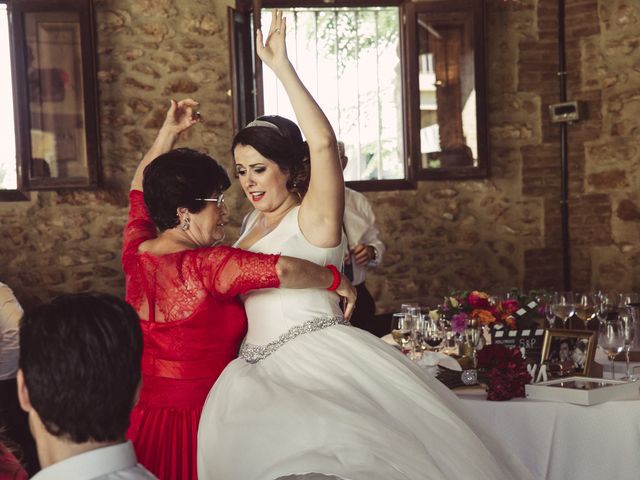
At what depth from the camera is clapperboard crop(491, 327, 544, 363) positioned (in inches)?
124

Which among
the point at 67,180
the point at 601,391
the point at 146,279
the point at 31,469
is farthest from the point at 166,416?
the point at 67,180

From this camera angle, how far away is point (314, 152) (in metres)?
2.24

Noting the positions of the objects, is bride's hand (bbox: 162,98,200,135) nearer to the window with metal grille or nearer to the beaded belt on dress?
the beaded belt on dress

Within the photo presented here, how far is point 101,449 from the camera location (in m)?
1.33

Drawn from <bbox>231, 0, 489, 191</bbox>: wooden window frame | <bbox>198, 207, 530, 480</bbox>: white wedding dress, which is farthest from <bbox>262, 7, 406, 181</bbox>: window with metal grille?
<bbox>198, 207, 530, 480</bbox>: white wedding dress

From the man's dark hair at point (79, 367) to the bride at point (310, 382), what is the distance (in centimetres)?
63

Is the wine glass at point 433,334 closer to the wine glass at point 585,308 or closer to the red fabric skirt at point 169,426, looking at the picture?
the wine glass at point 585,308

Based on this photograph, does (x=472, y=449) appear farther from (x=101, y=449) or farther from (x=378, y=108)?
(x=378, y=108)

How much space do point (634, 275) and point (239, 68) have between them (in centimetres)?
324

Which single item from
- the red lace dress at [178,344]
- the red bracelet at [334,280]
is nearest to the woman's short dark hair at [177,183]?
the red lace dress at [178,344]

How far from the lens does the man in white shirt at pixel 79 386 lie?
4.34ft

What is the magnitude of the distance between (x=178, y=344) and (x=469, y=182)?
4768 millimetres

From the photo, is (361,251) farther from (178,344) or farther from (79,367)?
(79,367)

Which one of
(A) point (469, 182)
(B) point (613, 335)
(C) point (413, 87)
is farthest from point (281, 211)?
(A) point (469, 182)
